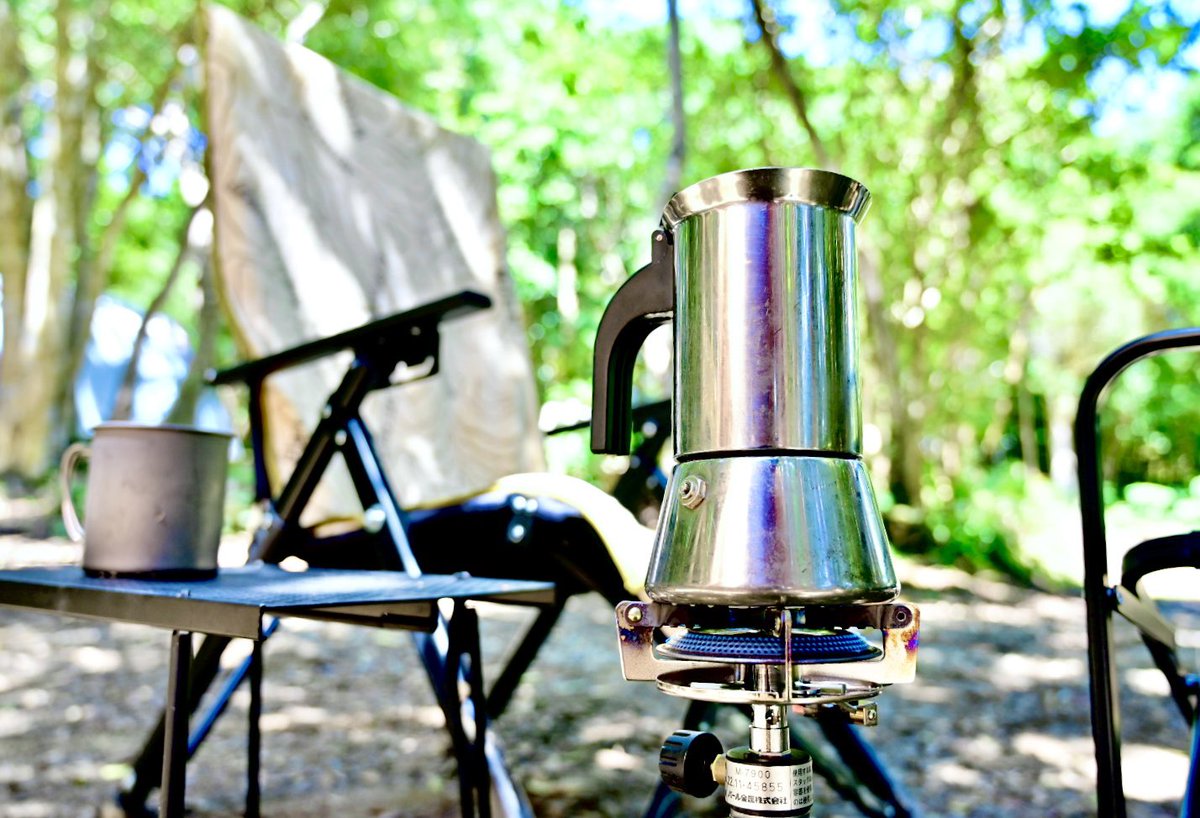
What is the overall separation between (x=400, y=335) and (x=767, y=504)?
0.84m

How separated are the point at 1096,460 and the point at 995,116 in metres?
7.15

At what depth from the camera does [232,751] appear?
2.47m

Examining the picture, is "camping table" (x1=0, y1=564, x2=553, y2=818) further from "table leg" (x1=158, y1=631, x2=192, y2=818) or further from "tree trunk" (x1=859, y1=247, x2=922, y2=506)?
"tree trunk" (x1=859, y1=247, x2=922, y2=506)

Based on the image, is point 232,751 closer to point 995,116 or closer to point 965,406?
point 995,116

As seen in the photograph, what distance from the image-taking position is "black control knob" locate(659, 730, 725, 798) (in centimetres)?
74

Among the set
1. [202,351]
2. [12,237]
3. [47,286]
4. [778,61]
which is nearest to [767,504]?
[778,61]

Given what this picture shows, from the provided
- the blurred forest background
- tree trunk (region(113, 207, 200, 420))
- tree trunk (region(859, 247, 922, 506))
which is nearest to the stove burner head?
the blurred forest background

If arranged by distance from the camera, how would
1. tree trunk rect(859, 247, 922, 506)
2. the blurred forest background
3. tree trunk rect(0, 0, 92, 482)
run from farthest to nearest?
tree trunk rect(0, 0, 92, 482) → tree trunk rect(859, 247, 922, 506) → the blurred forest background

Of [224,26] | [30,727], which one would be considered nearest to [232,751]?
[30,727]

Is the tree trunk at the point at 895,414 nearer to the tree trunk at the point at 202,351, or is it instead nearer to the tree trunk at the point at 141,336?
the tree trunk at the point at 202,351

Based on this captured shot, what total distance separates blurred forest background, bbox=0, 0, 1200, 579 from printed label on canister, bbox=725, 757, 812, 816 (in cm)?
516

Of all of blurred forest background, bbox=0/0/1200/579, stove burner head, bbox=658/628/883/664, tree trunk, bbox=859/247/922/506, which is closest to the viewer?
stove burner head, bbox=658/628/883/664

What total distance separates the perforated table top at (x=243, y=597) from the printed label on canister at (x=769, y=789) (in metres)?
0.34

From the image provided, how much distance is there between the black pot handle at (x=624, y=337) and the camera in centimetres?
82
